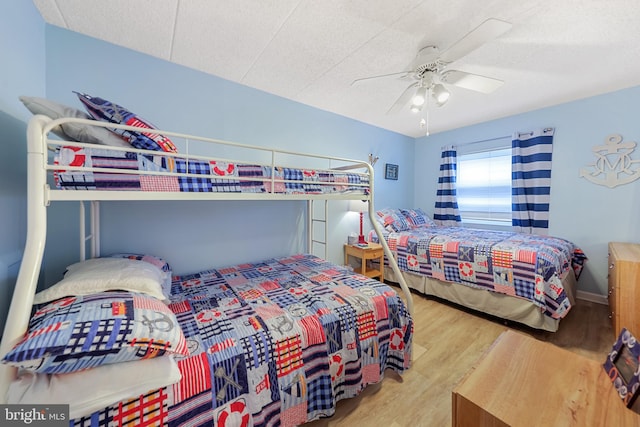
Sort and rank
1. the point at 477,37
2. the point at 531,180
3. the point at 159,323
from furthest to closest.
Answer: the point at 531,180
the point at 477,37
the point at 159,323

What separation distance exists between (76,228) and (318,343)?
6.13 ft

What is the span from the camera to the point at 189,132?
2037 millimetres

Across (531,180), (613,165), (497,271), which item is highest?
(613,165)

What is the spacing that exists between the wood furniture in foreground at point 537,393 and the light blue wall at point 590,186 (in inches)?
114

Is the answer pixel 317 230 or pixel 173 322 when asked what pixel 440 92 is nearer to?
pixel 317 230

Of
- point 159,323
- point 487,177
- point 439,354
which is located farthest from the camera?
point 487,177

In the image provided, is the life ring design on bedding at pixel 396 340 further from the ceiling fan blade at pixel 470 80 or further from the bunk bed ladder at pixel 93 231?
the bunk bed ladder at pixel 93 231

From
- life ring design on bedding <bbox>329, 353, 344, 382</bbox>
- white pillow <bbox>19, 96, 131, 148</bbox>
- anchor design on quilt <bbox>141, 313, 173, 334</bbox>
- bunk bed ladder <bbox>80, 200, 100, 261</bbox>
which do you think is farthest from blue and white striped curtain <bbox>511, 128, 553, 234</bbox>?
bunk bed ladder <bbox>80, 200, 100, 261</bbox>

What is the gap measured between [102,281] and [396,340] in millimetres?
1649

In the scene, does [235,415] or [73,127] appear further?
[73,127]

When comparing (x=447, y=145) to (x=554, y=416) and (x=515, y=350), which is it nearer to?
(x=515, y=350)

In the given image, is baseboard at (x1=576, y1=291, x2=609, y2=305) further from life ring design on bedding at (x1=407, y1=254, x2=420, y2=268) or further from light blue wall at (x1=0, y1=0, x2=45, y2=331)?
light blue wall at (x1=0, y1=0, x2=45, y2=331)

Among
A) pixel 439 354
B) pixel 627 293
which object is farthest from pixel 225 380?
pixel 627 293

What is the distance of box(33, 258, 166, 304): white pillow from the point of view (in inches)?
38.7
